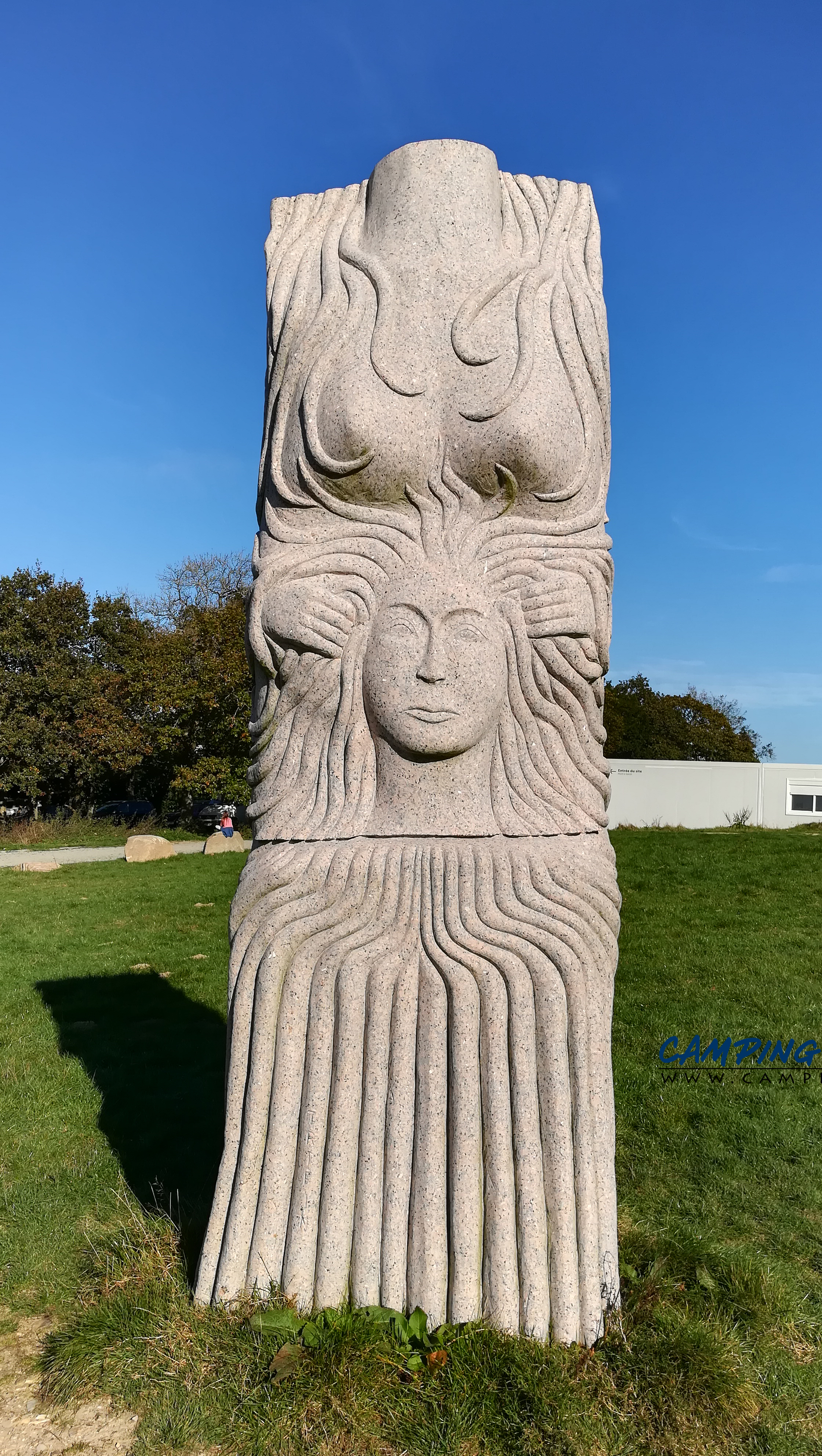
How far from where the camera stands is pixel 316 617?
3143 mm

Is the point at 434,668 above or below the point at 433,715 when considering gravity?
above

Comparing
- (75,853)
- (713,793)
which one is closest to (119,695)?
(75,853)

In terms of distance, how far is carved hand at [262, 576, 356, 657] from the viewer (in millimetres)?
3137

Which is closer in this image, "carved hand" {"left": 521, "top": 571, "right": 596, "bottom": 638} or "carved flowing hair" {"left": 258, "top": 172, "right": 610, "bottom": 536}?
"carved hand" {"left": 521, "top": 571, "right": 596, "bottom": 638}

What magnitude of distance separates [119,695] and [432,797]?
73.3 ft

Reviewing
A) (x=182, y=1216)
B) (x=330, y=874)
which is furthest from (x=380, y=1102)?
(x=182, y=1216)

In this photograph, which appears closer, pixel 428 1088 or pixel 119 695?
pixel 428 1088

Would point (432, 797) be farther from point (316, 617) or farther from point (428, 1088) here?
point (428, 1088)

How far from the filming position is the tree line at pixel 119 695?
22.5 metres

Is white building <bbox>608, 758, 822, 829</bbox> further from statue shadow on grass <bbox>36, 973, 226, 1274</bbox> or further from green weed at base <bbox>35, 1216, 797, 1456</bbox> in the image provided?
green weed at base <bbox>35, 1216, 797, 1456</bbox>

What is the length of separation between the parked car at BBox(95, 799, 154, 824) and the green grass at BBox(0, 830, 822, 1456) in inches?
704

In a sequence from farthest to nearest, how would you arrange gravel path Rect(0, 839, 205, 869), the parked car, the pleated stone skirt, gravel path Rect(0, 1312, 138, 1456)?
the parked car
gravel path Rect(0, 839, 205, 869)
the pleated stone skirt
gravel path Rect(0, 1312, 138, 1456)

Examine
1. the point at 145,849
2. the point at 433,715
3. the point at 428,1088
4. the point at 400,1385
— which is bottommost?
the point at 400,1385

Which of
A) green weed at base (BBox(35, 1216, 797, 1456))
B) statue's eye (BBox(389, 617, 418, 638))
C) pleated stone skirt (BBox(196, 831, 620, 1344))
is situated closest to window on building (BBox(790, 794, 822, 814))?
green weed at base (BBox(35, 1216, 797, 1456))
